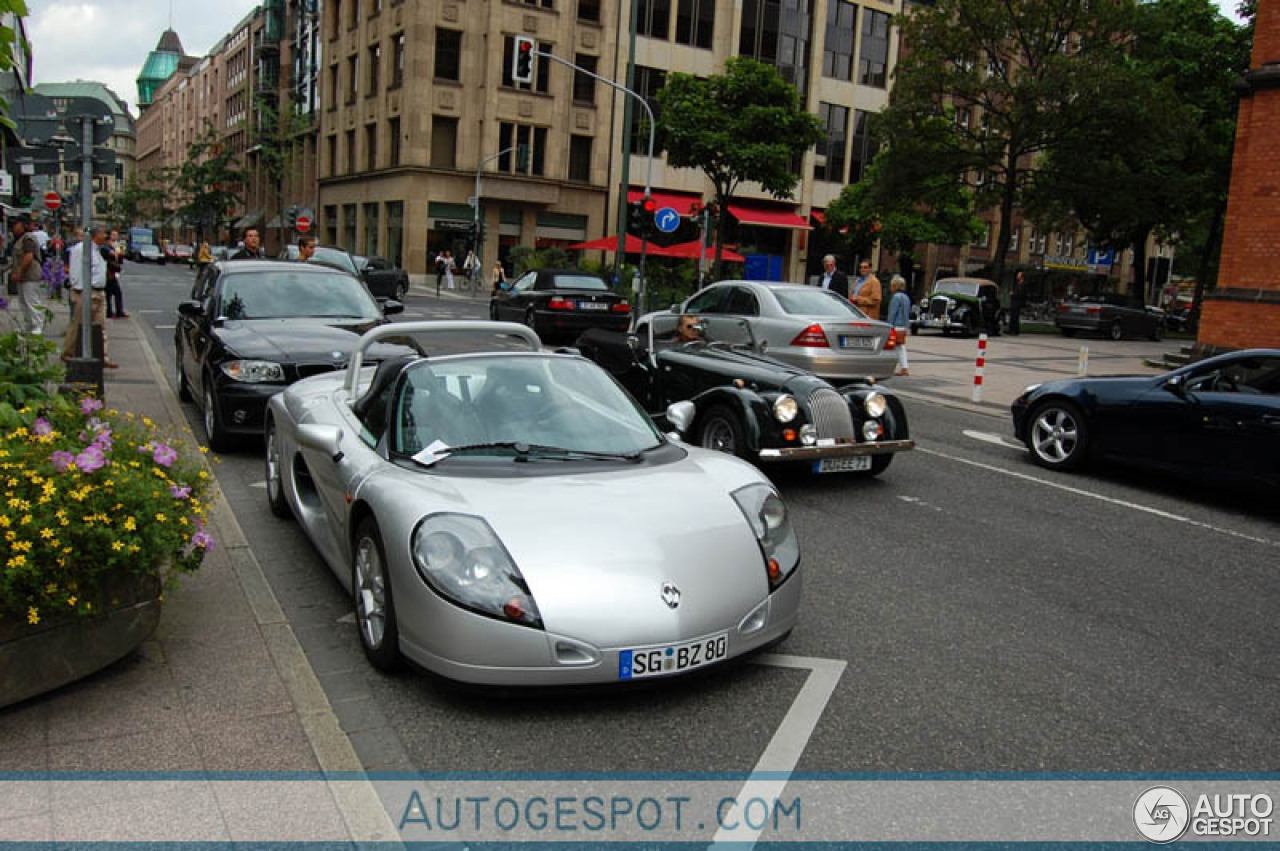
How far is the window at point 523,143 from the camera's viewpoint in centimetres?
5006

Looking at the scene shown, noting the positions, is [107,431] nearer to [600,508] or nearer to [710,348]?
[600,508]

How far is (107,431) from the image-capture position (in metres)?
4.28

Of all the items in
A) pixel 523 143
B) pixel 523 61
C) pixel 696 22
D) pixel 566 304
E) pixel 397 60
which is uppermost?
pixel 696 22

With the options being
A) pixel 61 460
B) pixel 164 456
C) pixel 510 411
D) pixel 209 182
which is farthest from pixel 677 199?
pixel 61 460

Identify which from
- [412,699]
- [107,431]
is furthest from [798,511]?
[107,431]

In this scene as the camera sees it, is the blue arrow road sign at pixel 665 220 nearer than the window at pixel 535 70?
Yes

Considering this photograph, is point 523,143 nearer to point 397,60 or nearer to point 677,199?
point 397,60

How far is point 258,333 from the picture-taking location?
909 centimetres

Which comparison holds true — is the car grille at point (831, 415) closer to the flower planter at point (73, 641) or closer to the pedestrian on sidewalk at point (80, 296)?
the flower planter at point (73, 641)

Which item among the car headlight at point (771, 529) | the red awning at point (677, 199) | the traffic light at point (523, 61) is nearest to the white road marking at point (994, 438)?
the car headlight at point (771, 529)

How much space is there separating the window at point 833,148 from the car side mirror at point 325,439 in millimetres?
54130

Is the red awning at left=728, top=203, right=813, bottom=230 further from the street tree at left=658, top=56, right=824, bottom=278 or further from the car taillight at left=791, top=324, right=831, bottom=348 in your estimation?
the car taillight at left=791, top=324, right=831, bottom=348

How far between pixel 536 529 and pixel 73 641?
5.76ft

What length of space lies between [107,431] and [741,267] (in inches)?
1803
